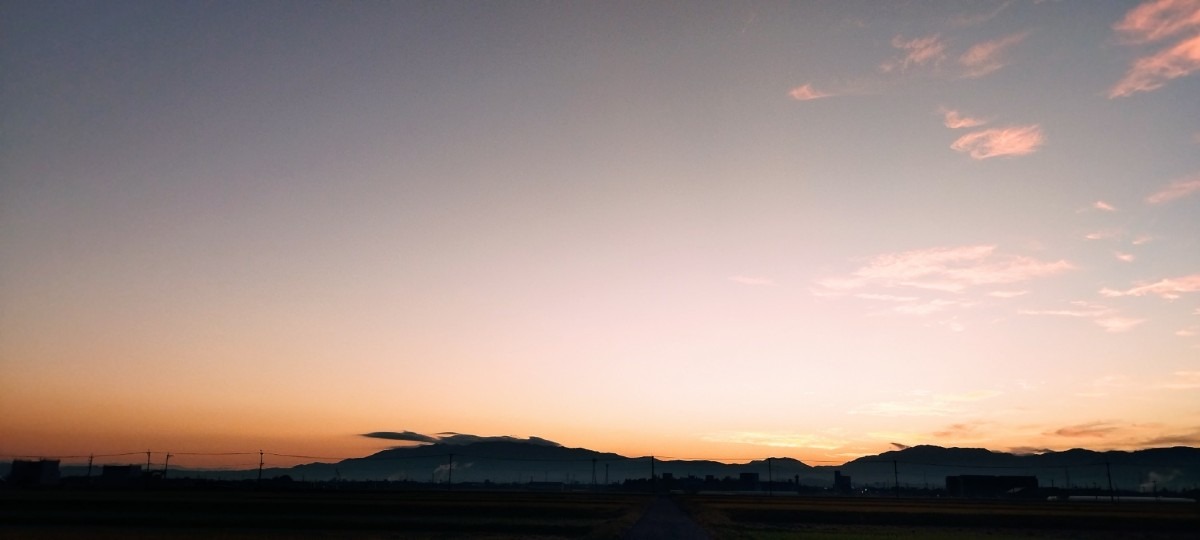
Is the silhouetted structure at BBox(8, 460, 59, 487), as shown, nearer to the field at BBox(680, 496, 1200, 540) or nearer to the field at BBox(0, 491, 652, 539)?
the field at BBox(0, 491, 652, 539)

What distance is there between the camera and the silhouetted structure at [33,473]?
172375 millimetres

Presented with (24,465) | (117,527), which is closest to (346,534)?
(117,527)

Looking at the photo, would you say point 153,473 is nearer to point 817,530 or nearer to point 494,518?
point 494,518

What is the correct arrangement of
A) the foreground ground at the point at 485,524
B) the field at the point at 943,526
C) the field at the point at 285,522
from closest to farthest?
the field at the point at 285,522
the foreground ground at the point at 485,524
the field at the point at 943,526

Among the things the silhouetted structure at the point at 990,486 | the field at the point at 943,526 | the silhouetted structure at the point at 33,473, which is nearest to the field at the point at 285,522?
the field at the point at 943,526

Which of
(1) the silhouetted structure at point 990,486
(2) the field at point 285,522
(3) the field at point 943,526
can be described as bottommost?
(1) the silhouetted structure at point 990,486

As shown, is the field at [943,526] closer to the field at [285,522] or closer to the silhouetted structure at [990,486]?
the field at [285,522]

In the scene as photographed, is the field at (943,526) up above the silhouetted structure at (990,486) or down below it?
above

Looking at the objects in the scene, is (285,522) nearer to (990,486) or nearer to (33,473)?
(33,473)

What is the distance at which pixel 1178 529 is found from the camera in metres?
58.9

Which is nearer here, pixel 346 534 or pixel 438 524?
pixel 346 534

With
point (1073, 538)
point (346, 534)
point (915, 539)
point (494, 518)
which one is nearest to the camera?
point (346, 534)

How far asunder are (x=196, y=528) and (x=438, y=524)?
49.8ft

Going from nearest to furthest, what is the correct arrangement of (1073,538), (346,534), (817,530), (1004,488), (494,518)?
(346,534) < (1073,538) < (817,530) < (494,518) < (1004,488)
